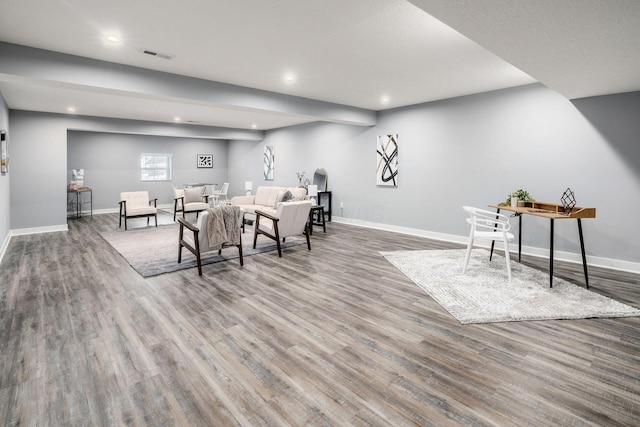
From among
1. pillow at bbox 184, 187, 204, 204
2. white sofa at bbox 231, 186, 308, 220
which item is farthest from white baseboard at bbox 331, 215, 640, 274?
pillow at bbox 184, 187, 204, 204

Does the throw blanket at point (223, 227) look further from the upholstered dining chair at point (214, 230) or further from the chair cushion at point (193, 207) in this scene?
the chair cushion at point (193, 207)

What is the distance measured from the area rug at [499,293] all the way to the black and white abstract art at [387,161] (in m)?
2.49

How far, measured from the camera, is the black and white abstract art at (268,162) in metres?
9.88

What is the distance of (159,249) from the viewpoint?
5102 millimetres

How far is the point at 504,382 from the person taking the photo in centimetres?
191

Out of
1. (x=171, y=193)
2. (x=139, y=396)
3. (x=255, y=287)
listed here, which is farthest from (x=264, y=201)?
(x=139, y=396)

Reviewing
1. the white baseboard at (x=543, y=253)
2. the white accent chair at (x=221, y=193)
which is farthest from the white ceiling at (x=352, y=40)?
the white accent chair at (x=221, y=193)

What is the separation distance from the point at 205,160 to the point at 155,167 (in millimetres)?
1695

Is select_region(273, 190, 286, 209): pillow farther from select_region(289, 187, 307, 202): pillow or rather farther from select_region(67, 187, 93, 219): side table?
select_region(67, 187, 93, 219): side table

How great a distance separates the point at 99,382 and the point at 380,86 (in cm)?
466

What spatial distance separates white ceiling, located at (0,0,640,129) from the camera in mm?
2125

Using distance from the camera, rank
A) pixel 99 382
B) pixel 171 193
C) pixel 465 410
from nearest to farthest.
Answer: pixel 465 410 < pixel 99 382 < pixel 171 193

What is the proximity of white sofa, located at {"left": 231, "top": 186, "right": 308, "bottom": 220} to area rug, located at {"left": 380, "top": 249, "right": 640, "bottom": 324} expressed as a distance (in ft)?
9.71

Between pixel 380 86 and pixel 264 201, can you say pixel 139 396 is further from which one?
pixel 264 201
